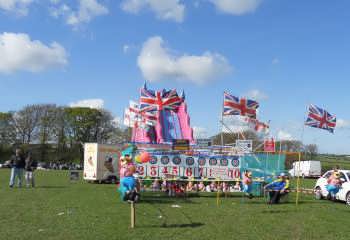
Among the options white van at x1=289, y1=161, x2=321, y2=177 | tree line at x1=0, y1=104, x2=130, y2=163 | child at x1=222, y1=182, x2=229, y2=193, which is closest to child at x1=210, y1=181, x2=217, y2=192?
child at x1=222, y1=182, x2=229, y2=193

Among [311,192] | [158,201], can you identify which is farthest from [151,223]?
[311,192]

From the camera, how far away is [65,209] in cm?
1453

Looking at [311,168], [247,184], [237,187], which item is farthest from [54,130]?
[247,184]

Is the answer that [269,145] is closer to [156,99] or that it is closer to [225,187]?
[225,187]

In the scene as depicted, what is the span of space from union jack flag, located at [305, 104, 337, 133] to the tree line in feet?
158

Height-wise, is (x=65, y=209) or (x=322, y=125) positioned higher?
(x=322, y=125)

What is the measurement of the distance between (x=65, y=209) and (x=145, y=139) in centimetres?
1739

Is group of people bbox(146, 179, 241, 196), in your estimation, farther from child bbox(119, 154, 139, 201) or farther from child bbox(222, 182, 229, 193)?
child bbox(119, 154, 139, 201)

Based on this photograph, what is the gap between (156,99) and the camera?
27953 millimetres

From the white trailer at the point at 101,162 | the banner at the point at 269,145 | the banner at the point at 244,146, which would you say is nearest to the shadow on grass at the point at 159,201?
the banner at the point at 244,146

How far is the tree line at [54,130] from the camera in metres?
67.1

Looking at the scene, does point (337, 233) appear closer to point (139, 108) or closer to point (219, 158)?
point (219, 158)

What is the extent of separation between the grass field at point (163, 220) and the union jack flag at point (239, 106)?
5.90m

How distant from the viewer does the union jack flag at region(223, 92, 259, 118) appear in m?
22.2
